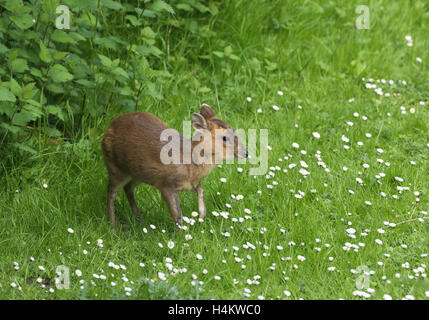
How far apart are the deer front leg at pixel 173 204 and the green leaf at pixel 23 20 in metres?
1.76

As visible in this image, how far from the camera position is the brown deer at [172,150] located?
17.9 feet

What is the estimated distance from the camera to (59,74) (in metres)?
6.02

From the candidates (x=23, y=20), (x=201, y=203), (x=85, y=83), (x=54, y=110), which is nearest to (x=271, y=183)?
(x=201, y=203)

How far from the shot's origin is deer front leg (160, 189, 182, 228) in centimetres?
545

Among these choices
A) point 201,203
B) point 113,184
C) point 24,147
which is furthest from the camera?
point 24,147

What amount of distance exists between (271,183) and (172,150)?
3.70ft

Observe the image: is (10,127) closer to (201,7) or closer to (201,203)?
(201,203)

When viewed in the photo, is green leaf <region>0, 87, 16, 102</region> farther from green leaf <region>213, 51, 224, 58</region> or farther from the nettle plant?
green leaf <region>213, 51, 224, 58</region>

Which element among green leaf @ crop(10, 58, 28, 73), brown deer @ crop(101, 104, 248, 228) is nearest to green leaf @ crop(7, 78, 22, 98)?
green leaf @ crop(10, 58, 28, 73)

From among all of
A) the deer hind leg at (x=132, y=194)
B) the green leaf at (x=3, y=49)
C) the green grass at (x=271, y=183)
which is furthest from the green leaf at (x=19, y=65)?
the deer hind leg at (x=132, y=194)

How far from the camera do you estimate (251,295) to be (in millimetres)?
4809

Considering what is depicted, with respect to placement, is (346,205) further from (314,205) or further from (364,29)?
(364,29)

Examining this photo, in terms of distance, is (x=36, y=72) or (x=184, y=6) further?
(x=184, y=6)

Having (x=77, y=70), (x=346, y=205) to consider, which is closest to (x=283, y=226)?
(x=346, y=205)
